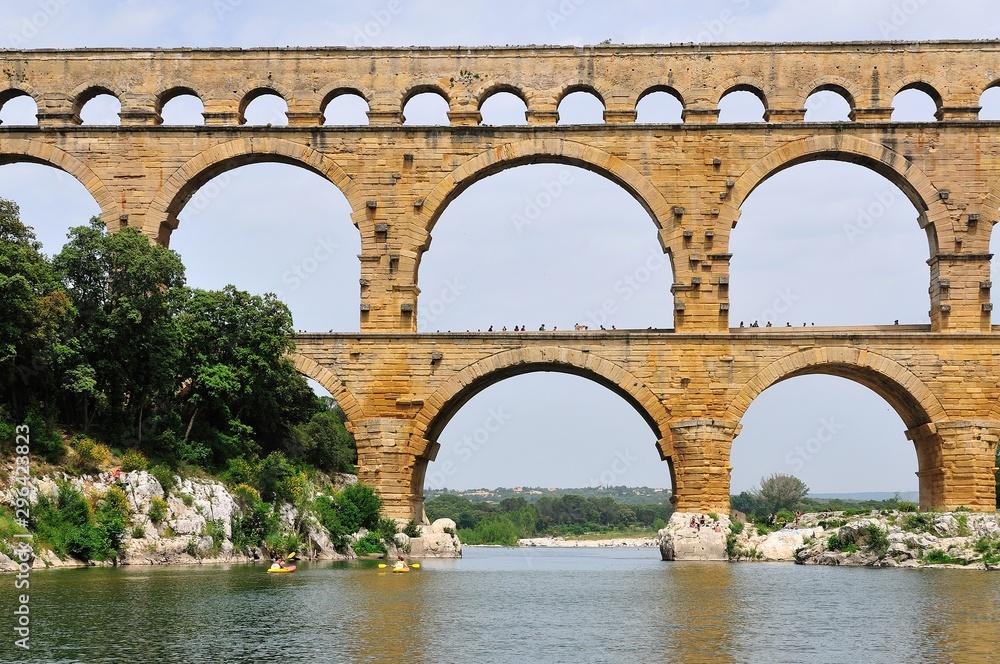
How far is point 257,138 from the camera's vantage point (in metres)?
35.2

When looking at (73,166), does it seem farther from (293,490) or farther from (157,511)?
(157,511)

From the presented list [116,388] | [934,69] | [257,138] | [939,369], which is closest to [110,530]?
[116,388]

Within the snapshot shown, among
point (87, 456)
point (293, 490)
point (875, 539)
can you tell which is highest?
point (87, 456)

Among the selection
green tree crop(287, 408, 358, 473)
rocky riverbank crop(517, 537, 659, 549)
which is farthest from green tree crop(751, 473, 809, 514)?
green tree crop(287, 408, 358, 473)

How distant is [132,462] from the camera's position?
97.5 feet

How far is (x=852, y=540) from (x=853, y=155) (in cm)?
1062

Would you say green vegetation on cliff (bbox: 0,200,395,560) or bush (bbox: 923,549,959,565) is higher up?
green vegetation on cliff (bbox: 0,200,395,560)

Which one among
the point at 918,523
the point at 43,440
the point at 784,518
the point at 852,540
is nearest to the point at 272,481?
the point at 43,440

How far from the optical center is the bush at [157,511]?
94.6 feet

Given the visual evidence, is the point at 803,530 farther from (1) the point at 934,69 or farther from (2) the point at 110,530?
(2) the point at 110,530

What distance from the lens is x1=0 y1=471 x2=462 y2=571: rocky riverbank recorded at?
27672 millimetres

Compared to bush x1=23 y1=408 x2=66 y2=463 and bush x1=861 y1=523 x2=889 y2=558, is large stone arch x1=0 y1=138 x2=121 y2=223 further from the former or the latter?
bush x1=861 y1=523 x2=889 y2=558

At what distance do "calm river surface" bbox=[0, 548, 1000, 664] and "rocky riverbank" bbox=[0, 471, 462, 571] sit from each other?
1.81 meters

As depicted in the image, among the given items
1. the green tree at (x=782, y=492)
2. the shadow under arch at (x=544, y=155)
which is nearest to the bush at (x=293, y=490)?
the shadow under arch at (x=544, y=155)
